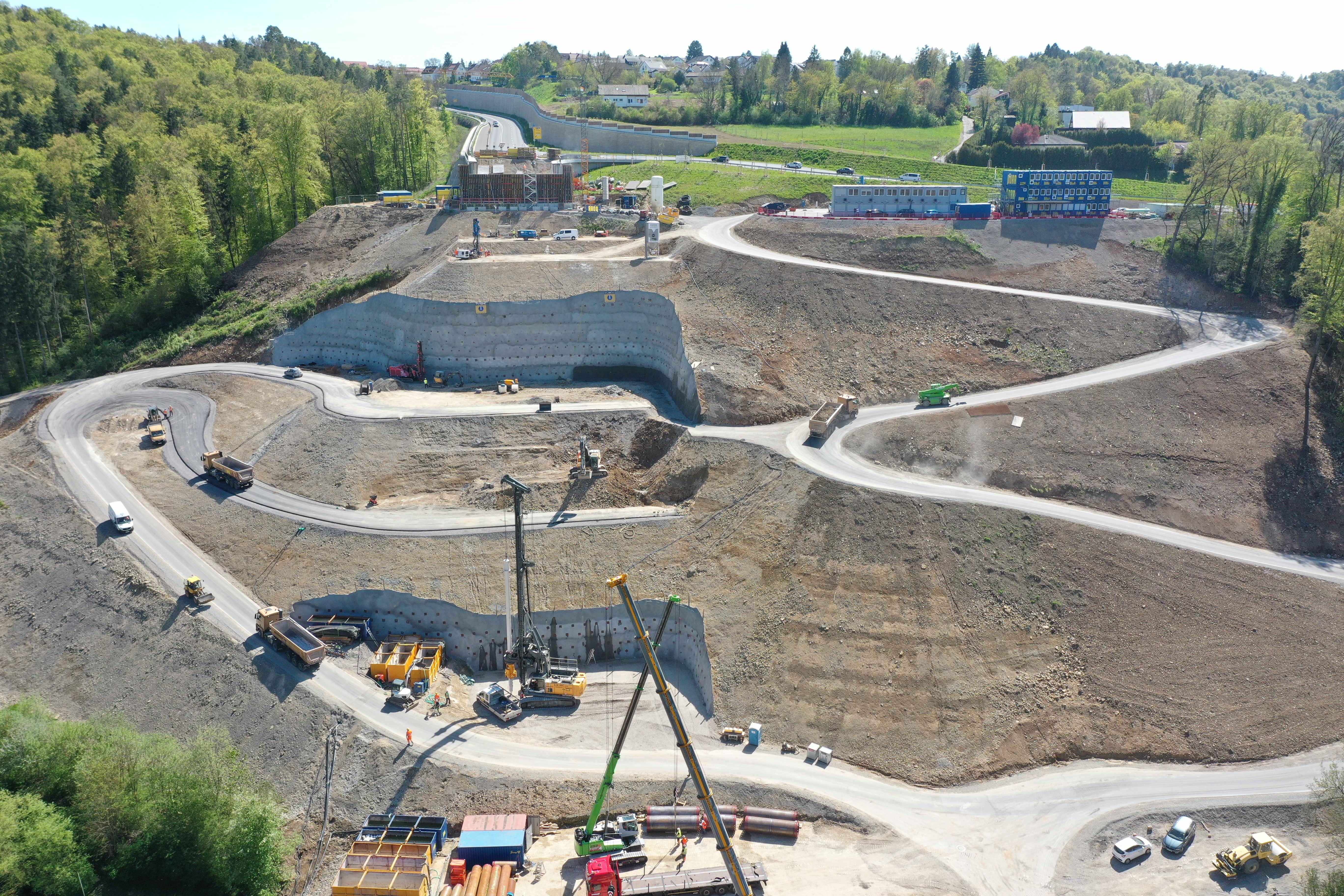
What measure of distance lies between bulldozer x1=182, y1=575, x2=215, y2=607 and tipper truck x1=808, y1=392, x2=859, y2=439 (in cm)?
3723

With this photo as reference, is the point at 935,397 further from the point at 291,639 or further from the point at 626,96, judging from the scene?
the point at 626,96

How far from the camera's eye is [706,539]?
52.5 m

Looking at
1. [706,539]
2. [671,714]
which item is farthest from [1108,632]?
[671,714]

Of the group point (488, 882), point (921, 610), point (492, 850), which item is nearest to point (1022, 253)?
point (921, 610)

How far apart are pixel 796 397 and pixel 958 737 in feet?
90.9

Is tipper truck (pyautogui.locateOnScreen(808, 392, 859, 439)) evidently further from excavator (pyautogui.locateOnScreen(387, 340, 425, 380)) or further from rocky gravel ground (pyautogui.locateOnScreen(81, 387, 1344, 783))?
excavator (pyautogui.locateOnScreen(387, 340, 425, 380))

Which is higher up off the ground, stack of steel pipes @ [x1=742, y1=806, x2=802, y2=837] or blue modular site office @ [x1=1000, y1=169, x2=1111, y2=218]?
blue modular site office @ [x1=1000, y1=169, x2=1111, y2=218]

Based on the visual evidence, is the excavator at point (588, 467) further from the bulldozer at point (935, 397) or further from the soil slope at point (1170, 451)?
the bulldozer at point (935, 397)

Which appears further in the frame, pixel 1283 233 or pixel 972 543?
pixel 1283 233

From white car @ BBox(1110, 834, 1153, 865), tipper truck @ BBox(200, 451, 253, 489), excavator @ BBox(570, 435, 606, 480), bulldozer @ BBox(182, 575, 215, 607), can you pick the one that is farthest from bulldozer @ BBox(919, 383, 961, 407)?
bulldozer @ BBox(182, 575, 215, 607)

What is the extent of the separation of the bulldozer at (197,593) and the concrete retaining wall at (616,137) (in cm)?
9380

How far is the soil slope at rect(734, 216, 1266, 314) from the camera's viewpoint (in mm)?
74312

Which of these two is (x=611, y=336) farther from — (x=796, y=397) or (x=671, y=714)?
(x=671, y=714)

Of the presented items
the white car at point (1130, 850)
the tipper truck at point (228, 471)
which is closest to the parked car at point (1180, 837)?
the white car at point (1130, 850)
